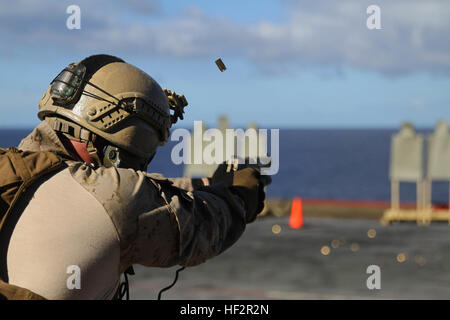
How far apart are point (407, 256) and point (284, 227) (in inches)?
186

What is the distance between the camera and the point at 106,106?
105 inches

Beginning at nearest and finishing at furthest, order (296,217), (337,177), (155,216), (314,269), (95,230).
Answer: (95,230), (155,216), (314,269), (296,217), (337,177)

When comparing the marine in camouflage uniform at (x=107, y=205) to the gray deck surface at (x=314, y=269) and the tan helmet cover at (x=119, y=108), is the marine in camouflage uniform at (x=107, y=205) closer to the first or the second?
the tan helmet cover at (x=119, y=108)

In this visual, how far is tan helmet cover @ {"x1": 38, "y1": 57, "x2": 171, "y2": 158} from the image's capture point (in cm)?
268

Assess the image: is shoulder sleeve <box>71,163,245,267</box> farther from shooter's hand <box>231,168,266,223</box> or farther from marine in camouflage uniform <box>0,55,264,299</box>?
shooter's hand <box>231,168,266,223</box>

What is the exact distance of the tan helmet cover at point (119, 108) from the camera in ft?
8.80

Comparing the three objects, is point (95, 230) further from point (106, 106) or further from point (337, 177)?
point (337, 177)

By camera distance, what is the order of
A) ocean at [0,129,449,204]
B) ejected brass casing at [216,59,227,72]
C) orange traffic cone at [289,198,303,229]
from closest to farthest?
ejected brass casing at [216,59,227,72] < orange traffic cone at [289,198,303,229] < ocean at [0,129,449,204]

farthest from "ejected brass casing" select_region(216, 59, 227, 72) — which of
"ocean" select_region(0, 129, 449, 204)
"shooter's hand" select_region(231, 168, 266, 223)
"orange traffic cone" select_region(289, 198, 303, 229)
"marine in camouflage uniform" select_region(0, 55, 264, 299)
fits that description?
"ocean" select_region(0, 129, 449, 204)

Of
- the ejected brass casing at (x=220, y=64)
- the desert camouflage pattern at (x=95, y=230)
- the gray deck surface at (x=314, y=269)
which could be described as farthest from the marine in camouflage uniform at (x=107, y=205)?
the gray deck surface at (x=314, y=269)

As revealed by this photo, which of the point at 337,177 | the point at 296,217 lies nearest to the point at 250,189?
the point at 296,217

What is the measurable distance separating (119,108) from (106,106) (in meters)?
0.05

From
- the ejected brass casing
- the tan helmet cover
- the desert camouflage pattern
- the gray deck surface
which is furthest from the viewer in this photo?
the gray deck surface

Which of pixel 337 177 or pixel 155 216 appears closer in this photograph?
pixel 155 216
